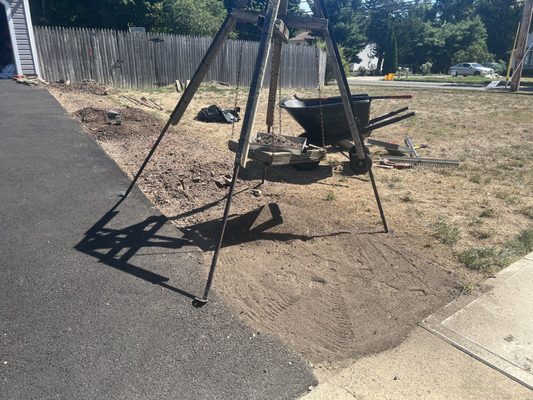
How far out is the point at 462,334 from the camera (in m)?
3.22

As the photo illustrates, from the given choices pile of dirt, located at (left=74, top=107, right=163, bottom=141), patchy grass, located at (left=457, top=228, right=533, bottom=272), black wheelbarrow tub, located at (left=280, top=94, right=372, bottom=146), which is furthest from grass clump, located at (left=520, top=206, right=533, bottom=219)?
pile of dirt, located at (left=74, top=107, right=163, bottom=141)

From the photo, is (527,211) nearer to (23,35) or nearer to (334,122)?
(334,122)

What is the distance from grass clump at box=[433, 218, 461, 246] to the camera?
4770 mm

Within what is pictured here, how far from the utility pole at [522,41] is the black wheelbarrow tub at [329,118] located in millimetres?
20285

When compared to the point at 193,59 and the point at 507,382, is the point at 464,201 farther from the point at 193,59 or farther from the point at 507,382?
the point at 193,59

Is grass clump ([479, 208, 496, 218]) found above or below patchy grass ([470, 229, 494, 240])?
below

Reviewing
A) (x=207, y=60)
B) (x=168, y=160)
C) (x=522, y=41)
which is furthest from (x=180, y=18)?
(x=207, y=60)

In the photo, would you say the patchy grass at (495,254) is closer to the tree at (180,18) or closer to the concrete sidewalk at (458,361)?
the concrete sidewalk at (458,361)

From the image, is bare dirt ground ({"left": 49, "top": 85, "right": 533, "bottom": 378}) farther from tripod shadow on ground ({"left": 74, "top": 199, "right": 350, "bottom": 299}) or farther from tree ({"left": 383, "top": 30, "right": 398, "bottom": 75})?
tree ({"left": 383, "top": 30, "right": 398, "bottom": 75})

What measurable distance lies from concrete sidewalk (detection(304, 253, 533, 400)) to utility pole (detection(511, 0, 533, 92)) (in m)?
24.3

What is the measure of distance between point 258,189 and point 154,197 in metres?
1.55

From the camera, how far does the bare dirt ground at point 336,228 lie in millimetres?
3412

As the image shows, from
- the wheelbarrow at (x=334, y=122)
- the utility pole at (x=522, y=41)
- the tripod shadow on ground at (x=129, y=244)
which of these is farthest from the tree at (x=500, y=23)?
the tripod shadow on ground at (x=129, y=244)

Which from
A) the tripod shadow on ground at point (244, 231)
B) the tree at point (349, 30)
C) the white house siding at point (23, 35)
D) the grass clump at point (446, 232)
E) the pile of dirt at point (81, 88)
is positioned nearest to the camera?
the tripod shadow on ground at point (244, 231)
